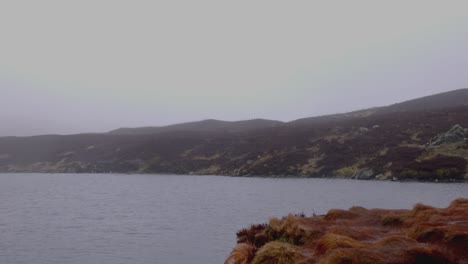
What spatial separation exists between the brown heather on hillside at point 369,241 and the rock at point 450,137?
6320 centimetres

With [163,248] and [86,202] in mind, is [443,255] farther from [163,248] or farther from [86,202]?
[86,202]

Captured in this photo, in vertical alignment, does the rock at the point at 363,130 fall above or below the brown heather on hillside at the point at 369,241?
above

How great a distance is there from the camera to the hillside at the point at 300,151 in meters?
73.8

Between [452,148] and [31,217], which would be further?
[452,148]

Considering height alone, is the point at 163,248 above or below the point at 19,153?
below

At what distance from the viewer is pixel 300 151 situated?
94500 mm

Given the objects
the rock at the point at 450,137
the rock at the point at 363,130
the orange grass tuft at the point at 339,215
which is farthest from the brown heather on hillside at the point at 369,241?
the rock at the point at 363,130

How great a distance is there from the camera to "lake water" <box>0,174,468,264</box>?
25830 millimetres

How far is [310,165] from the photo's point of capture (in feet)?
282

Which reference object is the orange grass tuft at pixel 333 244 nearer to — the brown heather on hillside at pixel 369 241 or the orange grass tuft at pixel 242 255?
the brown heather on hillside at pixel 369 241

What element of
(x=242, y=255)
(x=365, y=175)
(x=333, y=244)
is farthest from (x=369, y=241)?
(x=365, y=175)

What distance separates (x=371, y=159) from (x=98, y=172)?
7484cm

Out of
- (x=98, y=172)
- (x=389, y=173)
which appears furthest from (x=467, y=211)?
(x=98, y=172)

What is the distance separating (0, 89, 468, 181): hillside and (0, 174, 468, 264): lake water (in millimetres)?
15390
